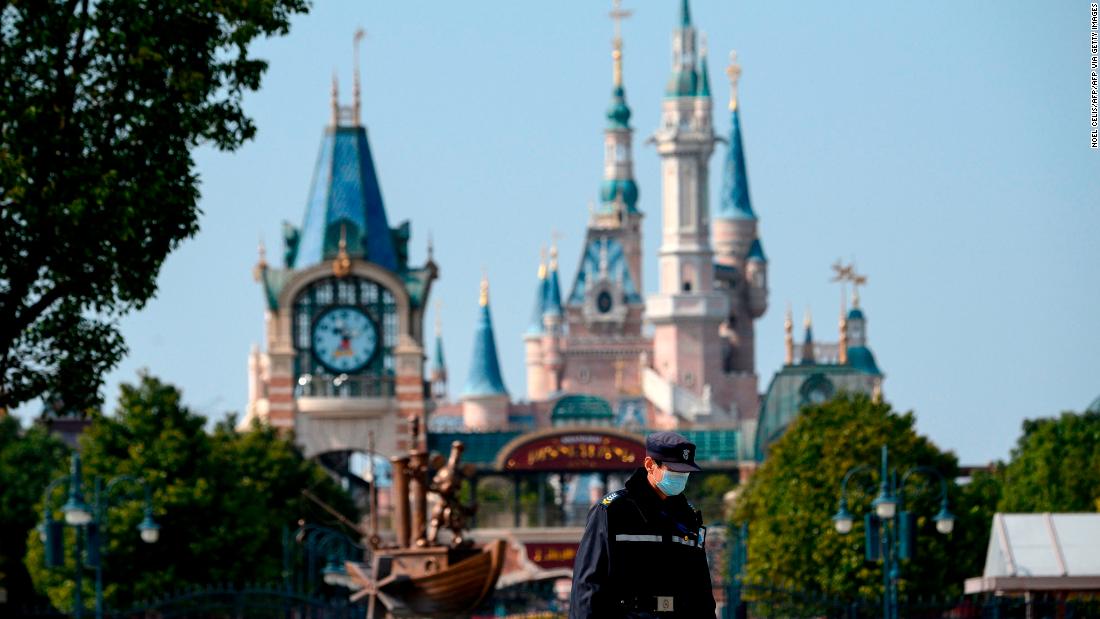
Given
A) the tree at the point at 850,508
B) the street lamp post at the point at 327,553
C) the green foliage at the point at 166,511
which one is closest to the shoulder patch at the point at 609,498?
the tree at the point at 850,508

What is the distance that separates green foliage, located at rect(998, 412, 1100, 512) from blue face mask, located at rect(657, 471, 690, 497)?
6017 cm

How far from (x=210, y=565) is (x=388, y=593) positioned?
69.6 feet

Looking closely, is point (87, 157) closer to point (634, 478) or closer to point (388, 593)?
point (634, 478)

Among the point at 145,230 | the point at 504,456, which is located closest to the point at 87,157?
the point at 145,230

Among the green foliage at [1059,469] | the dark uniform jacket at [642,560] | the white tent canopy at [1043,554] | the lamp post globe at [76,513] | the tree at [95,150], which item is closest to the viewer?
the dark uniform jacket at [642,560]

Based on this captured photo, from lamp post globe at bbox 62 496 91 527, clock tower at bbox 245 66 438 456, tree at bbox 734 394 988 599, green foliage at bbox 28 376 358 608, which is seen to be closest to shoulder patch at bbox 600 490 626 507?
lamp post globe at bbox 62 496 91 527

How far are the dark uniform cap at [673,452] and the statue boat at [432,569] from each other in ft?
122

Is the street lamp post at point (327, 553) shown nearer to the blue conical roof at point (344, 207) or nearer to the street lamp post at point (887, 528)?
the street lamp post at point (887, 528)

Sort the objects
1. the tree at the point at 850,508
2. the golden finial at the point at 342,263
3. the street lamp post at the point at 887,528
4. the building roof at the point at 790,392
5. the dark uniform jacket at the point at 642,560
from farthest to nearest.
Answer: the building roof at the point at 790,392 < the golden finial at the point at 342,263 < the tree at the point at 850,508 < the street lamp post at the point at 887,528 < the dark uniform jacket at the point at 642,560

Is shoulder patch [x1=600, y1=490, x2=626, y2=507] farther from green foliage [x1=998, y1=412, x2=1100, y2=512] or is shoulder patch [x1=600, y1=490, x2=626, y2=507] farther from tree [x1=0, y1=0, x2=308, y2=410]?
green foliage [x1=998, y1=412, x2=1100, y2=512]

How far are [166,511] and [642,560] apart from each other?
57.8 m

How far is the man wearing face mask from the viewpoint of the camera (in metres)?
20.1

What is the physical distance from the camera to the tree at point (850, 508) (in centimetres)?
7519

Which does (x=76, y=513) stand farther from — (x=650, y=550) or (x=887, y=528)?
(x=650, y=550)
